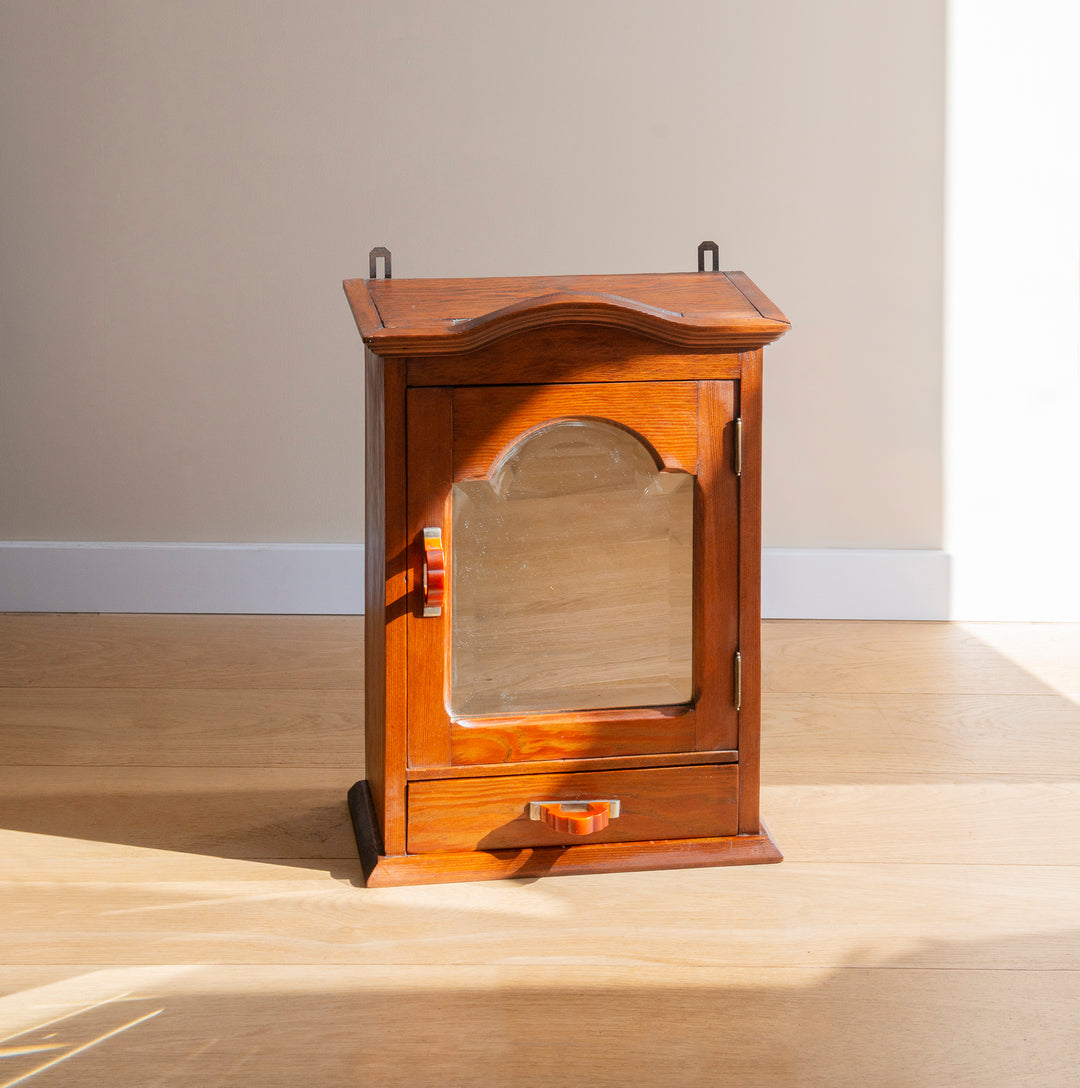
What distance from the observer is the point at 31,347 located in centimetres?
220

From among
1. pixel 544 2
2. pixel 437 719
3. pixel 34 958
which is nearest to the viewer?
pixel 34 958

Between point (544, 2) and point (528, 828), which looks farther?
point (544, 2)

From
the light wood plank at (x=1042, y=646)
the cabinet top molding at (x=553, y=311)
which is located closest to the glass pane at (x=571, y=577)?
the cabinet top molding at (x=553, y=311)

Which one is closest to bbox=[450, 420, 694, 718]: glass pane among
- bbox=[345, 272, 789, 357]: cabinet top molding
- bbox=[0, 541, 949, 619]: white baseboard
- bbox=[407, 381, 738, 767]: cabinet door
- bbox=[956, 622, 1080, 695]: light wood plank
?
bbox=[407, 381, 738, 767]: cabinet door

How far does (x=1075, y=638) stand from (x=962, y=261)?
656mm

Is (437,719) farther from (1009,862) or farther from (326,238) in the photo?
(326,238)

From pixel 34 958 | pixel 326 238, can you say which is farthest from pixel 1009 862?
pixel 326 238

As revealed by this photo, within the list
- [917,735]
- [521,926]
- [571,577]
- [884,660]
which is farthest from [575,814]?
[884,660]

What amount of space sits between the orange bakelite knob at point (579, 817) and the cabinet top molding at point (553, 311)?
0.44 m

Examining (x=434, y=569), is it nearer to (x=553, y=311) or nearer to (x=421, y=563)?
(x=421, y=563)

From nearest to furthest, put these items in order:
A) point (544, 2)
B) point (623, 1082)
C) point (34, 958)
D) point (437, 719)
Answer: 1. point (623, 1082)
2. point (34, 958)
3. point (437, 719)
4. point (544, 2)

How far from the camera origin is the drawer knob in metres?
1.21

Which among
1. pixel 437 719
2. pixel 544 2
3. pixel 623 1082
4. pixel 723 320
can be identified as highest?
pixel 544 2

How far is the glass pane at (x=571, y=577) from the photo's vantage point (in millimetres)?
1199
